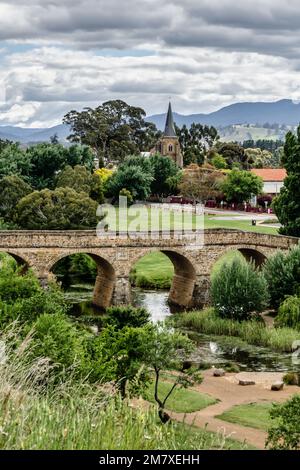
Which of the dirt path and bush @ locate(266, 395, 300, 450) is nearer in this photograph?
bush @ locate(266, 395, 300, 450)

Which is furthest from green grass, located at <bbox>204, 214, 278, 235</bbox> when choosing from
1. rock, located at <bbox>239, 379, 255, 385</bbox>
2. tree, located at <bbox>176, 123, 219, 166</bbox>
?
tree, located at <bbox>176, 123, 219, 166</bbox>

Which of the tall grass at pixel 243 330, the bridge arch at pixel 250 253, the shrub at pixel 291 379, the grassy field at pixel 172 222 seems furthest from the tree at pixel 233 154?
the shrub at pixel 291 379

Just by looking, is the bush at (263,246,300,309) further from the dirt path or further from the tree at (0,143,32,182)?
the tree at (0,143,32,182)

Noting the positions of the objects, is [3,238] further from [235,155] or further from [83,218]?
[235,155]

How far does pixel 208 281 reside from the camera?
202 ft

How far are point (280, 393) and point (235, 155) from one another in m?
122

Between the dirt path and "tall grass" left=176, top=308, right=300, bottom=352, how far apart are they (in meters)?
5.87

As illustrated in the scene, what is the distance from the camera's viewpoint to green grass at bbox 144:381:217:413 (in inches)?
1351

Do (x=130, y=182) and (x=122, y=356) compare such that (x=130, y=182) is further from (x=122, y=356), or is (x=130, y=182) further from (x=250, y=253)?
(x=122, y=356)


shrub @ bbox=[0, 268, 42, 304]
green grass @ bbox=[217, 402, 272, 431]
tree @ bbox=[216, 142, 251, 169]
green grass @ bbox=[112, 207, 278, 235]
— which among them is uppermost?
tree @ bbox=[216, 142, 251, 169]

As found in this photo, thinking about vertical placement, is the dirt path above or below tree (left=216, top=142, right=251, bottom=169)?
below

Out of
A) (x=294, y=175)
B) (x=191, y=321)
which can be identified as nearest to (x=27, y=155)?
(x=294, y=175)

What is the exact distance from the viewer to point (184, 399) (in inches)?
1403
